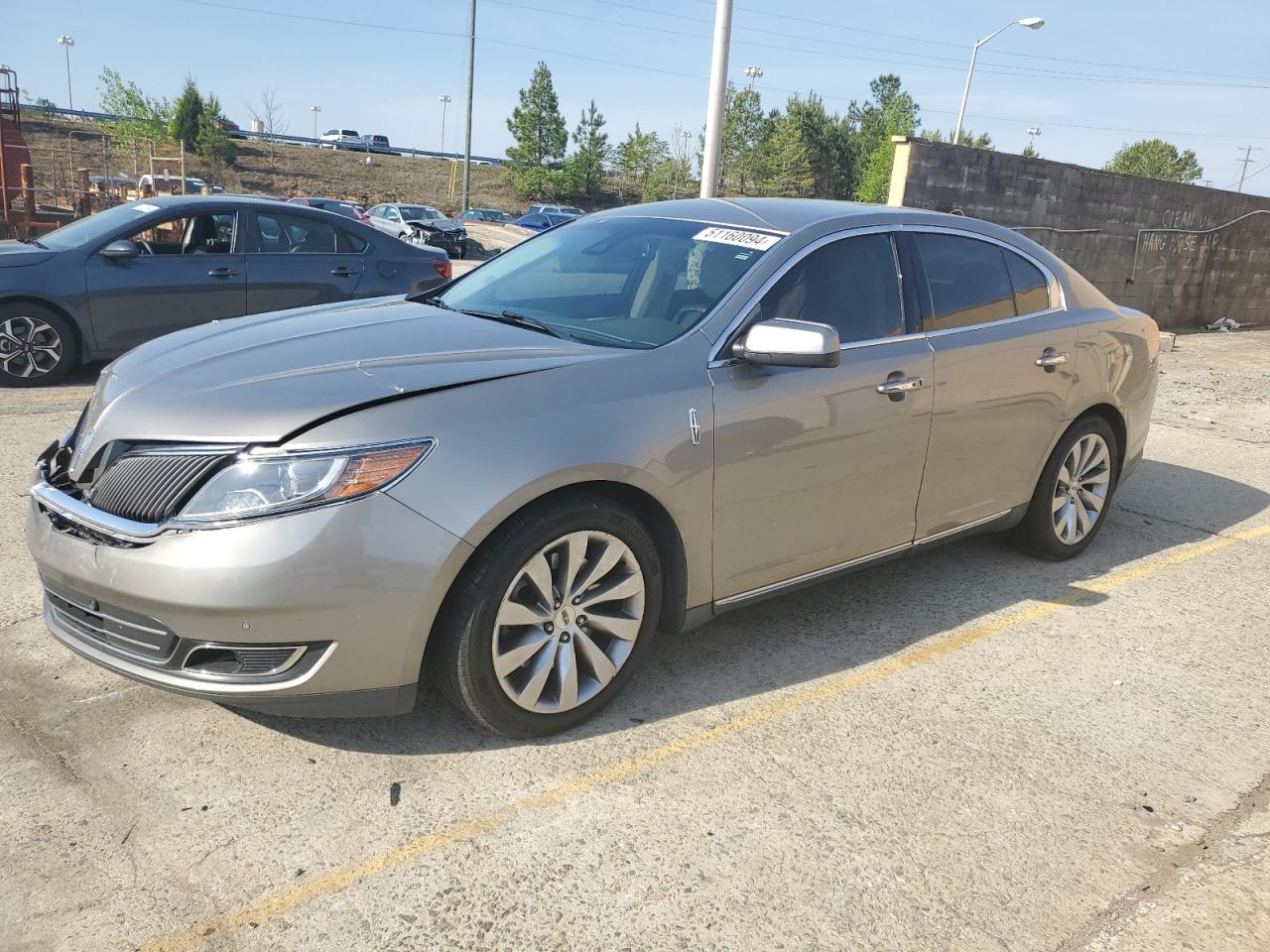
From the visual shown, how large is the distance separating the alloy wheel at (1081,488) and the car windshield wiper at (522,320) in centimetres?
271

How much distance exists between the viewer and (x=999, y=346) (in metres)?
4.43

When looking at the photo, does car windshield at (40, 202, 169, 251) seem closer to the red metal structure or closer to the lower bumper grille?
the lower bumper grille

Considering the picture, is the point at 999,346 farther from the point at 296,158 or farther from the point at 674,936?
the point at 296,158

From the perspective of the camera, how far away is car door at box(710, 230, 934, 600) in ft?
11.4

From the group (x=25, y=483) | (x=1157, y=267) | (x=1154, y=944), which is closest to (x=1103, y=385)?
(x=1154, y=944)

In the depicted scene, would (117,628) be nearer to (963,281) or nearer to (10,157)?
(963,281)

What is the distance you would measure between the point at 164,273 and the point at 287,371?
223 inches

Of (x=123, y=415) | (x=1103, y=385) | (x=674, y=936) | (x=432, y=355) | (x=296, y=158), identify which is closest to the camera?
(x=674, y=936)

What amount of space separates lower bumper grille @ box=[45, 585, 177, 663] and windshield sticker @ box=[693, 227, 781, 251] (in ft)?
7.81

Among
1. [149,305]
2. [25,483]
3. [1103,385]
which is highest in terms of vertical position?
[1103,385]

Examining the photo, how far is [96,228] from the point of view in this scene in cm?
801

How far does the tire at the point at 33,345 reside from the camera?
755 cm

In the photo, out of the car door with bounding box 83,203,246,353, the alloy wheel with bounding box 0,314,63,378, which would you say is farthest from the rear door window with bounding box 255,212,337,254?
the alloy wheel with bounding box 0,314,63,378

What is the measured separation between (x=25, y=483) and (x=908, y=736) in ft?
15.2
